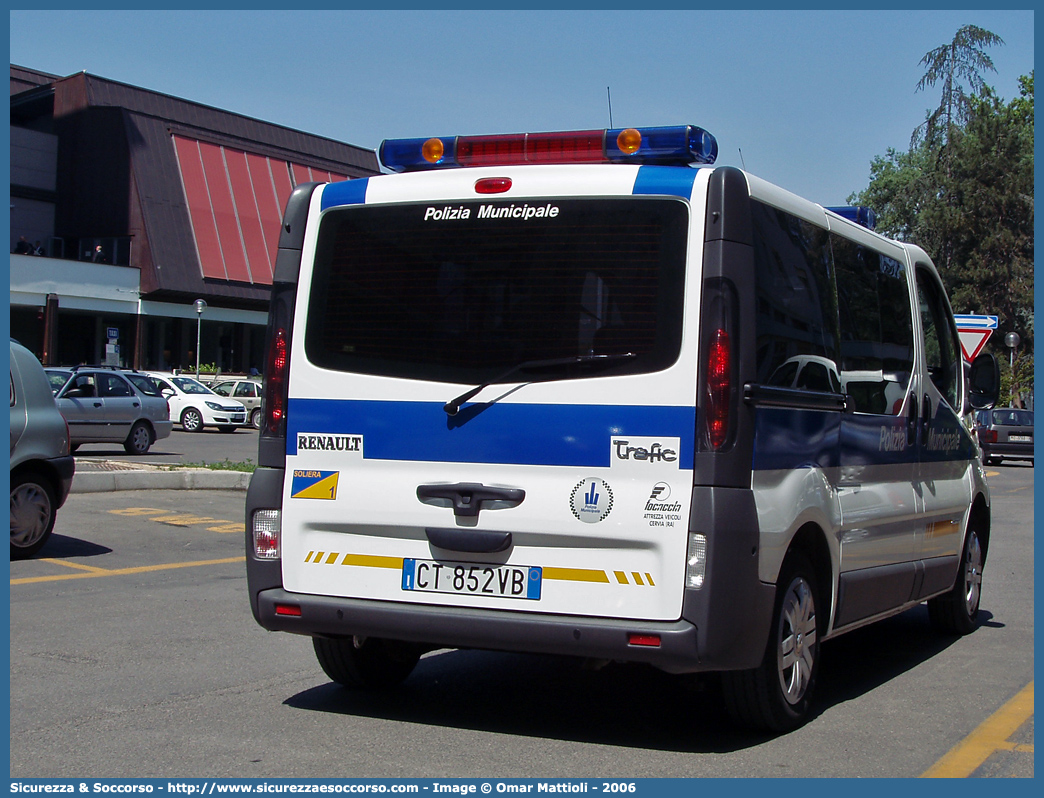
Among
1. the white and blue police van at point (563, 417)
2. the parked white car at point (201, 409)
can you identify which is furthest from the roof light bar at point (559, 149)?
the parked white car at point (201, 409)

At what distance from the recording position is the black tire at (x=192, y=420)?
3378 cm

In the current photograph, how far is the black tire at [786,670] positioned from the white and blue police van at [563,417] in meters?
0.01

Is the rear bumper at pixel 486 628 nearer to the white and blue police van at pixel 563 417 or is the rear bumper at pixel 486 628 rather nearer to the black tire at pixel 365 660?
the white and blue police van at pixel 563 417

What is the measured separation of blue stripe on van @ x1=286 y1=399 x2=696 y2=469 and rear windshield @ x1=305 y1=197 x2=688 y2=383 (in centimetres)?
16

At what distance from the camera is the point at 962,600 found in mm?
8352

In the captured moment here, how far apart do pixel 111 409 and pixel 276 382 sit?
18835 millimetres

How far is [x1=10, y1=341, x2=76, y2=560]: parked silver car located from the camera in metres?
10.2

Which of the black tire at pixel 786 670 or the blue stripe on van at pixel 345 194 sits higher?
the blue stripe on van at pixel 345 194

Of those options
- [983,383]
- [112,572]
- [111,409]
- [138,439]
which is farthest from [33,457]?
[138,439]

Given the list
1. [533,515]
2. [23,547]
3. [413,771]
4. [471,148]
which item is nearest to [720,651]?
[533,515]

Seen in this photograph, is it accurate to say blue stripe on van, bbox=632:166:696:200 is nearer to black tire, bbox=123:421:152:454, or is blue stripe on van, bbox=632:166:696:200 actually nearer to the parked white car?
black tire, bbox=123:421:152:454

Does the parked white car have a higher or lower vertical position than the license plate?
higher

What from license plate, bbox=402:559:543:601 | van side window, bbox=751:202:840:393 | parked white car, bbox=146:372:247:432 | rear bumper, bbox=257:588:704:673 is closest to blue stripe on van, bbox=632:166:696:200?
van side window, bbox=751:202:840:393

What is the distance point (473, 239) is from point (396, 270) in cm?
39
